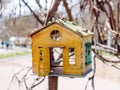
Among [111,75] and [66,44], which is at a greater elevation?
[66,44]

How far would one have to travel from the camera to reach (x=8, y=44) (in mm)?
8086

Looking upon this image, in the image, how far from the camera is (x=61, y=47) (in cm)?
95

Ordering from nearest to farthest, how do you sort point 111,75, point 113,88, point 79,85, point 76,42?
point 76,42
point 79,85
point 113,88
point 111,75

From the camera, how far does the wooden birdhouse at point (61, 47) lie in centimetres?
93

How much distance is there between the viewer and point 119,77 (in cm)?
416

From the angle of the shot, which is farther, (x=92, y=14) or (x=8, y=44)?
(x=8, y=44)

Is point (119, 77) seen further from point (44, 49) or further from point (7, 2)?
point (44, 49)

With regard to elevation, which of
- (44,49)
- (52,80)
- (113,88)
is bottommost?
(113,88)

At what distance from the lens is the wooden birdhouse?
93 centimetres

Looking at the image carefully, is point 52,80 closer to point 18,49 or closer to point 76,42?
point 76,42

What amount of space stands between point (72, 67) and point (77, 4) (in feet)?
2.06

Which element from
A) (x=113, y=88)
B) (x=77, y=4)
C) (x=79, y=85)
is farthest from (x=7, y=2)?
(x=113, y=88)

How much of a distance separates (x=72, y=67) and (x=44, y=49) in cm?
11

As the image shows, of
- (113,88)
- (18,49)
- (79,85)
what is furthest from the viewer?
(18,49)
